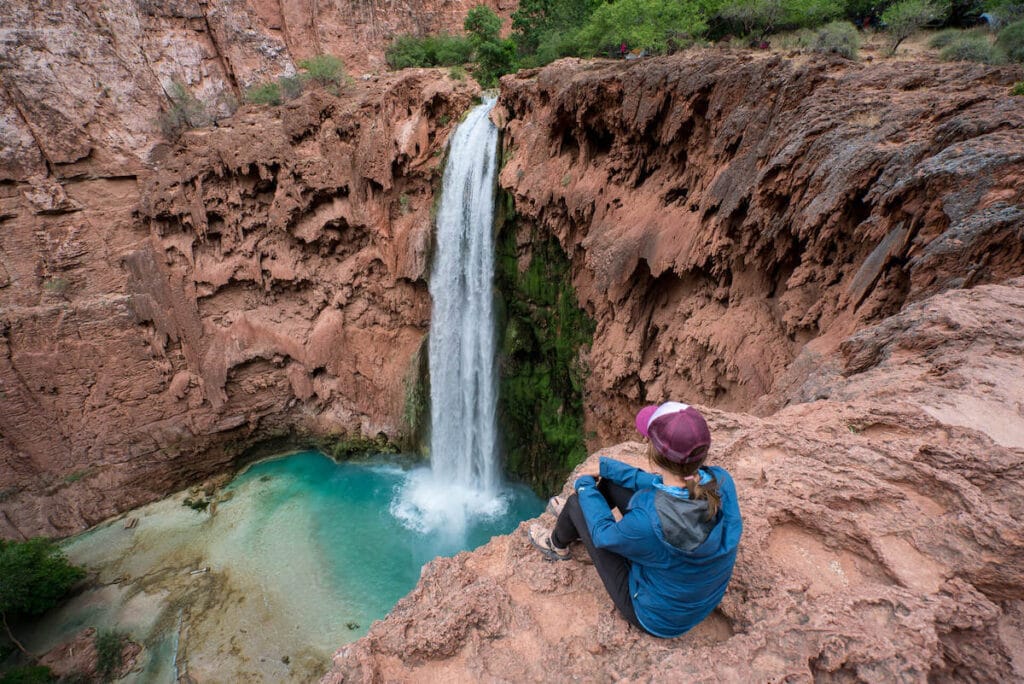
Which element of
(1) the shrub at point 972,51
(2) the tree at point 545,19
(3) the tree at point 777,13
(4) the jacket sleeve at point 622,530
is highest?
(2) the tree at point 545,19

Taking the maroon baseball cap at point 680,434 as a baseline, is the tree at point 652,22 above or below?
above

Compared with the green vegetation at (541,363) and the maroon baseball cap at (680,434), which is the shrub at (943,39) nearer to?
the green vegetation at (541,363)

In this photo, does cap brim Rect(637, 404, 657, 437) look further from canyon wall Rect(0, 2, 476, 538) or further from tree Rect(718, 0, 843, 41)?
tree Rect(718, 0, 843, 41)

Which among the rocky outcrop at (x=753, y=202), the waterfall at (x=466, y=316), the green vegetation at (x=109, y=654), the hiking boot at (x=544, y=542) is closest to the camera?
the hiking boot at (x=544, y=542)

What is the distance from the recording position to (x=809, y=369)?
393 cm

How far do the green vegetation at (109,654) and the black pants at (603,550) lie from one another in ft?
33.9

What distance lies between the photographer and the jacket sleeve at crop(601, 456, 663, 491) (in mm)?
2055

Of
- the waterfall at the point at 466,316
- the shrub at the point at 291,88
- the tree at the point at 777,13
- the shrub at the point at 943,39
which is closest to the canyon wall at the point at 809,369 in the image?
the waterfall at the point at 466,316

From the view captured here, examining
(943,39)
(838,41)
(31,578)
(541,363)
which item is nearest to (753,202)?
(541,363)

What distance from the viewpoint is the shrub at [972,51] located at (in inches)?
288

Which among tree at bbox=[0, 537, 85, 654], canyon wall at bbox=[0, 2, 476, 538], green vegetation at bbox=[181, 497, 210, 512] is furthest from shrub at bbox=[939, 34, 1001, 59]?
tree at bbox=[0, 537, 85, 654]

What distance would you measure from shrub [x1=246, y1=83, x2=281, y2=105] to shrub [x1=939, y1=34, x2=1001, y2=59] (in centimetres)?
1558

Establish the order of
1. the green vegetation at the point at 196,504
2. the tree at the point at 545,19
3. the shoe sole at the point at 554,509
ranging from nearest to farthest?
the shoe sole at the point at 554,509 < the green vegetation at the point at 196,504 < the tree at the point at 545,19

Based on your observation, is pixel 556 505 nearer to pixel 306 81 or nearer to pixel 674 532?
pixel 674 532
